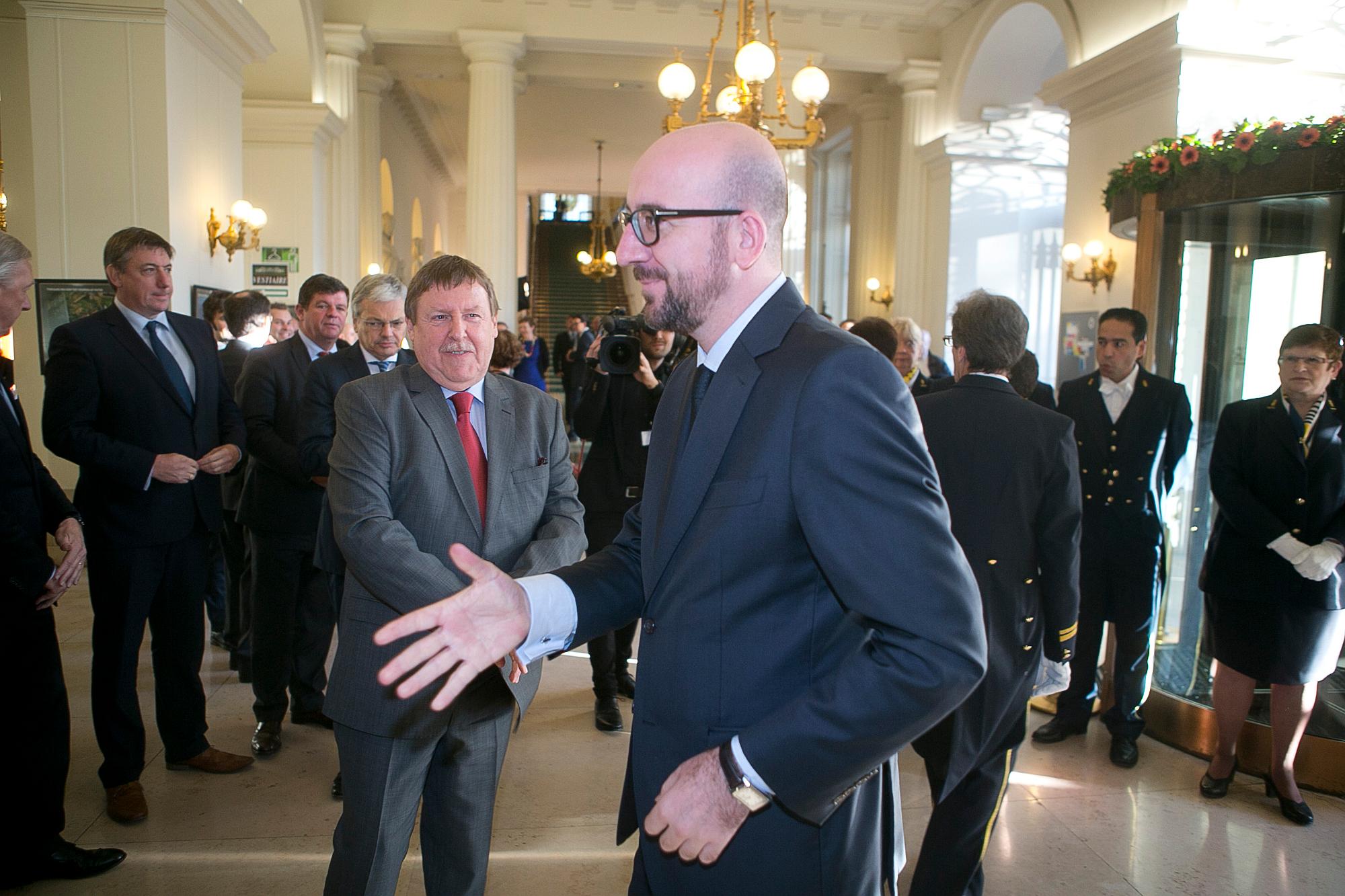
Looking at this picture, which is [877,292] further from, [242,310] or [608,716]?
[608,716]

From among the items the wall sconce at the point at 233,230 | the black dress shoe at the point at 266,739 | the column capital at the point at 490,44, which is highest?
the column capital at the point at 490,44

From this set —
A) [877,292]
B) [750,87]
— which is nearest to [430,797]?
[750,87]

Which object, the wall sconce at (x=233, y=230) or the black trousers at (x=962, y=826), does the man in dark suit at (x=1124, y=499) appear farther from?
the wall sconce at (x=233, y=230)

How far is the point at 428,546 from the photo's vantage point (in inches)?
85.7

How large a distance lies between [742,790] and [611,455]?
3.19 metres

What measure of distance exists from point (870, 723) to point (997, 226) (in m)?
13.0

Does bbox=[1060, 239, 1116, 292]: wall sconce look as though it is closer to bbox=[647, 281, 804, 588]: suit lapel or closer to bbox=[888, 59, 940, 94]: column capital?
bbox=[888, 59, 940, 94]: column capital

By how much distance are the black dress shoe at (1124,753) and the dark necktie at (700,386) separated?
3.28 m

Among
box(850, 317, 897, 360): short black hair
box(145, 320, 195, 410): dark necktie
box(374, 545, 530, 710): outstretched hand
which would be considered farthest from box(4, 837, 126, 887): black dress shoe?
box(850, 317, 897, 360): short black hair

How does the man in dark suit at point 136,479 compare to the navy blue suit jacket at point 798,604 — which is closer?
the navy blue suit jacket at point 798,604

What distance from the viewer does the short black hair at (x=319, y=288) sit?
3.84m

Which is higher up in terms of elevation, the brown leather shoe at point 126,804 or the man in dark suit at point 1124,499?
the man in dark suit at point 1124,499

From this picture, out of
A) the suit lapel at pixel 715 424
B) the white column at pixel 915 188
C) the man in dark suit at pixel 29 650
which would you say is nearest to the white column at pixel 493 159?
the white column at pixel 915 188

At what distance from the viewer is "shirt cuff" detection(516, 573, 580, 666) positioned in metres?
1.36
